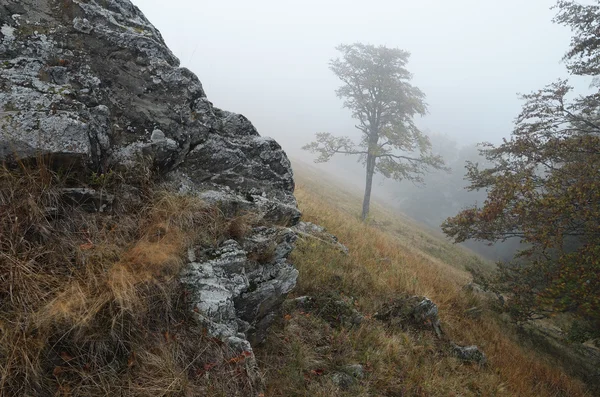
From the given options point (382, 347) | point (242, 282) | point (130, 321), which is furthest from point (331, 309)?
point (130, 321)

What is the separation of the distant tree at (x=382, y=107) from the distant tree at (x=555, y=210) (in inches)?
367

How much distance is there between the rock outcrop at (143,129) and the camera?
3.05 meters

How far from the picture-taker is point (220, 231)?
Answer: 3.74 meters

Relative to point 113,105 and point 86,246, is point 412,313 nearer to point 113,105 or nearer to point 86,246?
point 86,246

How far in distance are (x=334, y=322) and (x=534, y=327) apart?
901 centimetres

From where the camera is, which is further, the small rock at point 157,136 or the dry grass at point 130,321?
the small rock at point 157,136

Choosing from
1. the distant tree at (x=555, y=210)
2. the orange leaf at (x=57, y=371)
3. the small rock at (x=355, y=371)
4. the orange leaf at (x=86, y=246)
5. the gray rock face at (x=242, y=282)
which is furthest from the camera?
the distant tree at (x=555, y=210)

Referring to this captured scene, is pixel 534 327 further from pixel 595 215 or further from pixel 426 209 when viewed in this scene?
pixel 426 209

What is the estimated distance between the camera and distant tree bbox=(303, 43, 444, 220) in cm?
2069

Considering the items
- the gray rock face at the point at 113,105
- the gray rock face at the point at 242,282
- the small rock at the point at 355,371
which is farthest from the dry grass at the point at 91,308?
the small rock at the point at 355,371

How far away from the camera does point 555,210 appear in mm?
7230

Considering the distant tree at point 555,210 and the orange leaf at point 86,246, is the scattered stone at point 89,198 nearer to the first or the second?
the orange leaf at point 86,246

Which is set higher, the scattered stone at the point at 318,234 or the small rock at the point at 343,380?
the scattered stone at the point at 318,234

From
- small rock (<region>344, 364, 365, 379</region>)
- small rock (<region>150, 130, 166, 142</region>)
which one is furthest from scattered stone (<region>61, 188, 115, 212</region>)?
small rock (<region>344, 364, 365, 379</region>)
